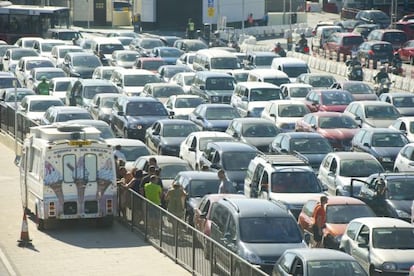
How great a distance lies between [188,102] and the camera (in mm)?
45969

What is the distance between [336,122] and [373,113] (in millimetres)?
2417

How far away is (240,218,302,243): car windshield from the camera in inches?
989

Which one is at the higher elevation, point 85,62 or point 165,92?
point 85,62

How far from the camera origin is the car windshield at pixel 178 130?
39.7m

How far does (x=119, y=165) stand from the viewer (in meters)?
32.8

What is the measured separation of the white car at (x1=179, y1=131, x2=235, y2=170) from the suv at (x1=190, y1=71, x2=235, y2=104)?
11.7 metres

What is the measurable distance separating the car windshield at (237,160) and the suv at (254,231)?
7.43m

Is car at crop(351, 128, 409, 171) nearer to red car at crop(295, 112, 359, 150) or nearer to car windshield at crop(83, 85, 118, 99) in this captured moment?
red car at crop(295, 112, 359, 150)

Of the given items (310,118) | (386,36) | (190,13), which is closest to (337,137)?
(310,118)

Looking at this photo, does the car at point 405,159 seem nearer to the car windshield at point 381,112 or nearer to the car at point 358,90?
the car windshield at point 381,112

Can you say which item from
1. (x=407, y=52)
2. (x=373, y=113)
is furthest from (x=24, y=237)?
(x=407, y=52)

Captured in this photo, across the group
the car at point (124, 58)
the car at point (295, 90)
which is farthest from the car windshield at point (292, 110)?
the car at point (124, 58)

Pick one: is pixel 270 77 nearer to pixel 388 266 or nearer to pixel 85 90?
pixel 85 90

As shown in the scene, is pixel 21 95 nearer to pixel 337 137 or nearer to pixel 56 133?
pixel 337 137
